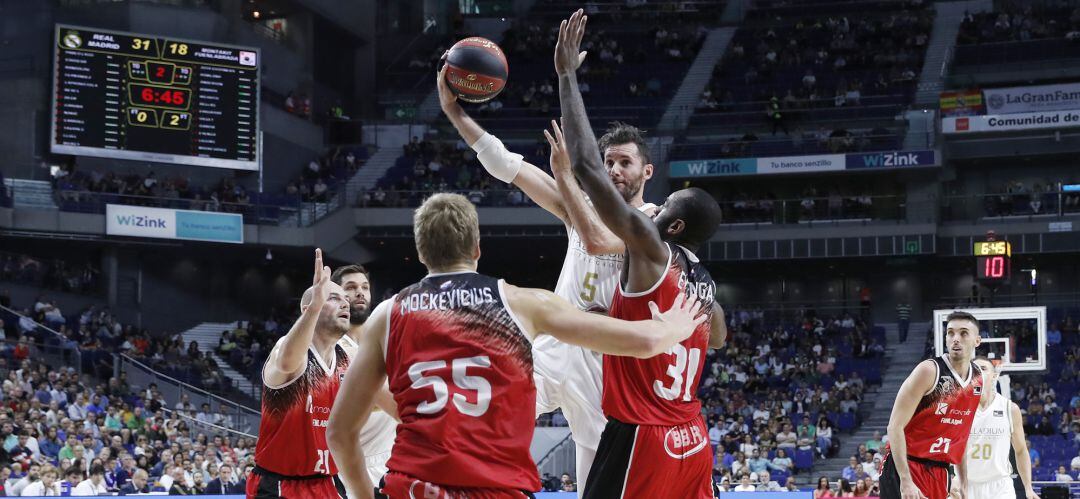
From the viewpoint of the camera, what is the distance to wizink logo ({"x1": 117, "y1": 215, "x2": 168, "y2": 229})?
31984mm

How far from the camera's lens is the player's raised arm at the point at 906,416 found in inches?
342

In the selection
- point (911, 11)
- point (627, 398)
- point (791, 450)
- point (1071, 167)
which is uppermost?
point (911, 11)

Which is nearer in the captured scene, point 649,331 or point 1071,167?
point 649,331

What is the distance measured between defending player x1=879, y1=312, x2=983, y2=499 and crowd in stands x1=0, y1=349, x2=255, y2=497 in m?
9.73

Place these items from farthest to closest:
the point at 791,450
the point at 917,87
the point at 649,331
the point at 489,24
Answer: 1. the point at 489,24
2. the point at 917,87
3. the point at 791,450
4. the point at 649,331

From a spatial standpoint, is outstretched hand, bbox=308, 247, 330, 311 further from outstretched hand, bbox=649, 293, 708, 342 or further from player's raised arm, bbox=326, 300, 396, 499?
outstretched hand, bbox=649, 293, 708, 342

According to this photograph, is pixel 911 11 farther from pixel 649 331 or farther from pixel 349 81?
pixel 649 331

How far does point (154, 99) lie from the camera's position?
1212 inches

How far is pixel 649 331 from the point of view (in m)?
4.50

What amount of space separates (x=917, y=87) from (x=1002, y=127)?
3121 millimetres

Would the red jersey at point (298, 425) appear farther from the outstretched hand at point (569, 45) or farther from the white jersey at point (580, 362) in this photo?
the outstretched hand at point (569, 45)

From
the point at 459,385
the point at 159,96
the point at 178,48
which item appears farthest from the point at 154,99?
the point at 459,385

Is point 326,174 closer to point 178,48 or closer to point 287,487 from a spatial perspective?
point 178,48

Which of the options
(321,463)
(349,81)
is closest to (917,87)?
(349,81)
